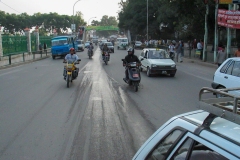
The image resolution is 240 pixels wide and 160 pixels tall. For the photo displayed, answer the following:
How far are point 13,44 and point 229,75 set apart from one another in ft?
86.3

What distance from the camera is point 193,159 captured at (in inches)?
87.7

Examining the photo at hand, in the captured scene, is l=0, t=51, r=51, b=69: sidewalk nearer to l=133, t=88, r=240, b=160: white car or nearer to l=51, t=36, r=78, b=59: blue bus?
l=51, t=36, r=78, b=59: blue bus

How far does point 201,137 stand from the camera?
201cm

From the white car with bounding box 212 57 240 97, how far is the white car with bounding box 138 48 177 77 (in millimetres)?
6312

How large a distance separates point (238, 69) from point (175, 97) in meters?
2.50

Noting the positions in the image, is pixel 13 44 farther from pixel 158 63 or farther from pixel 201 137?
pixel 201 137

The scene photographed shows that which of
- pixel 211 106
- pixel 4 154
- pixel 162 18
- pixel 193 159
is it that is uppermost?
pixel 162 18

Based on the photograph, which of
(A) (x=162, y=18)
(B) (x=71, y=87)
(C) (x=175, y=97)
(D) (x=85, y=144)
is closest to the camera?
(D) (x=85, y=144)

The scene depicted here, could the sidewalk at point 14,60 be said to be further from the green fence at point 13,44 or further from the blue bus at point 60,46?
the blue bus at point 60,46

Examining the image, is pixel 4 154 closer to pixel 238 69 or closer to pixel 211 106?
pixel 211 106

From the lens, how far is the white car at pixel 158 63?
52.5 feet

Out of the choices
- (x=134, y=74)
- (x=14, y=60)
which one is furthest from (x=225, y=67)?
(x=14, y=60)

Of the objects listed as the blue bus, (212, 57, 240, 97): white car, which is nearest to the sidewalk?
the blue bus

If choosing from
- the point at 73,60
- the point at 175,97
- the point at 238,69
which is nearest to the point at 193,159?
the point at 238,69
